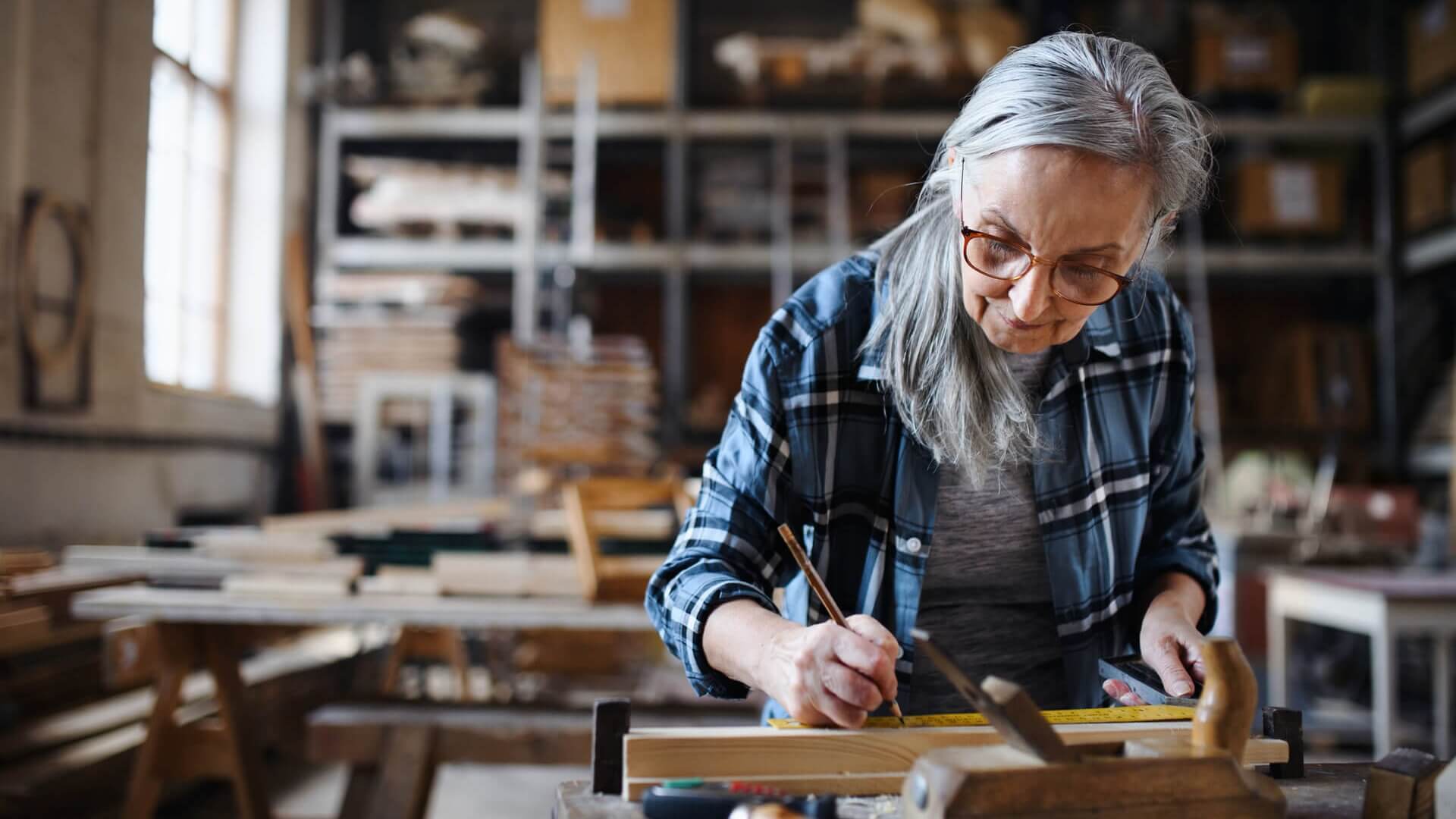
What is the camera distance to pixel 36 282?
3986mm

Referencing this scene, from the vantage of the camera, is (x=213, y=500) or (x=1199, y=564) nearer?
(x=1199, y=564)

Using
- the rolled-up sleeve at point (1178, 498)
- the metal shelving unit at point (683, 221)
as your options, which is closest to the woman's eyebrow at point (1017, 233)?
the rolled-up sleeve at point (1178, 498)

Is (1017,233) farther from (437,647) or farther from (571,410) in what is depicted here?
(571,410)

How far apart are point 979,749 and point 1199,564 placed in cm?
79

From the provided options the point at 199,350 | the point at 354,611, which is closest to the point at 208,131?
the point at 199,350

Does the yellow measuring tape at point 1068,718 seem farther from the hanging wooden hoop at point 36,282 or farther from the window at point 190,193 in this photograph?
the window at point 190,193

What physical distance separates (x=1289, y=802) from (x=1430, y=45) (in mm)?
7194

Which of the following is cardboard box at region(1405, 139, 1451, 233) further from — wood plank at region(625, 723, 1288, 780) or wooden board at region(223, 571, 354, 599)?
wood plank at region(625, 723, 1288, 780)

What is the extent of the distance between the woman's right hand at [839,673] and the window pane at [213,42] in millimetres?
6142

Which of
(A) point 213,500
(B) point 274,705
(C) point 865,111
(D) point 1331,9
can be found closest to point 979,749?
(B) point 274,705

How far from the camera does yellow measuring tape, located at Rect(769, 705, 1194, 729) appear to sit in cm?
114

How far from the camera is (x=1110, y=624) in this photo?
1512mm

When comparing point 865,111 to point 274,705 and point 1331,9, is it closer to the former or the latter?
point 1331,9

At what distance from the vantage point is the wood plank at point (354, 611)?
8.66 feet
